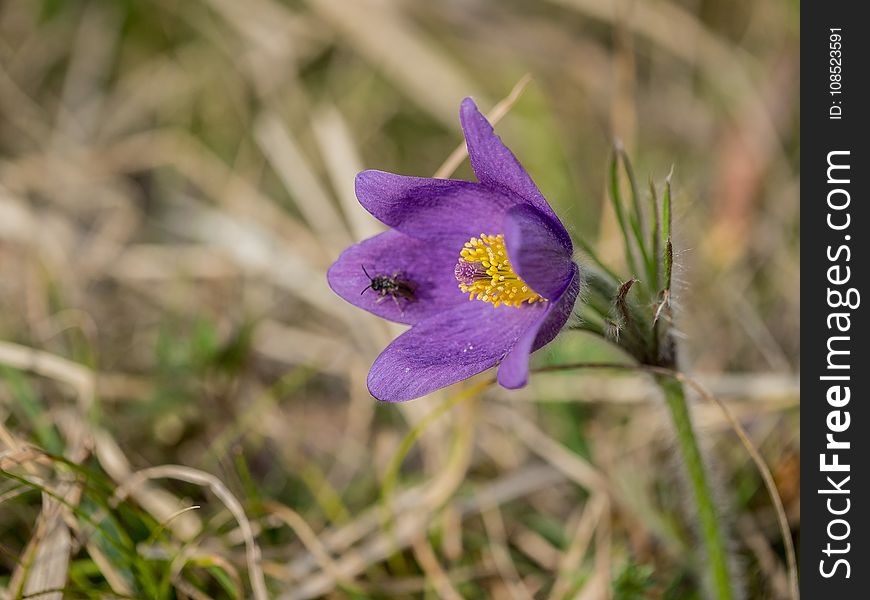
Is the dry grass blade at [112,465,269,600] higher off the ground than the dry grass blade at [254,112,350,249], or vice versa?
the dry grass blade at [254,112,350,249]

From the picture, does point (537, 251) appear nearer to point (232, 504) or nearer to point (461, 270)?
point (461, 270)

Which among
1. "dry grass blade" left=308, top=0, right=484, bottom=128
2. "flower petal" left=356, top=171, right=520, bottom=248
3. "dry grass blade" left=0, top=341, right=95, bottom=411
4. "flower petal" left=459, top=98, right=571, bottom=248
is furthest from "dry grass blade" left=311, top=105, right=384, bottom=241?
"flower petal" left=459, top=98, right=571, bottom=248

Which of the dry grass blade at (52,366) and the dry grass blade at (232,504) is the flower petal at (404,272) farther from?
the dry grass blade at (52,366)

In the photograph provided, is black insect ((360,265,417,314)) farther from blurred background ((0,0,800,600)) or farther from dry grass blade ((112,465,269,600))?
dry grass blade ((112,465,269,600))

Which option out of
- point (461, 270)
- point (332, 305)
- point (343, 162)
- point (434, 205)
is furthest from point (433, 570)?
point (343, 162)

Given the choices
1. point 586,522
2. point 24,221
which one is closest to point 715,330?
point 586,522
